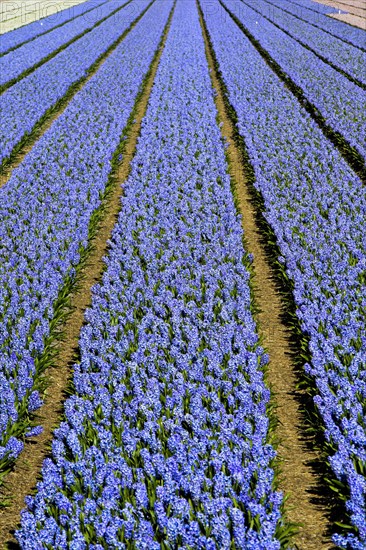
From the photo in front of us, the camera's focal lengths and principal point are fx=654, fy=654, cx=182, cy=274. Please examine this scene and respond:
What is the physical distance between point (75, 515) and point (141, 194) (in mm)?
8695

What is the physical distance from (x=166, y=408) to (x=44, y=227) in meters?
5.93

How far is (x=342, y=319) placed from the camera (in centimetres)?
873

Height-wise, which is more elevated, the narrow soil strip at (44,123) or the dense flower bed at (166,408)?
the narrow soil strip at (44,123)

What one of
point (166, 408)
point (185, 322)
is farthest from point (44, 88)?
point (166, 408)

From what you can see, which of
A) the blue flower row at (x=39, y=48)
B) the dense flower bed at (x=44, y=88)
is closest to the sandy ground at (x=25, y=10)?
the blue flower row at (x=39, y=48)

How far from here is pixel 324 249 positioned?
1076 cm

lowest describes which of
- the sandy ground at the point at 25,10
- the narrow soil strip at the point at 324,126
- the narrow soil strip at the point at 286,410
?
the narrow soil strip at the point at 286,410

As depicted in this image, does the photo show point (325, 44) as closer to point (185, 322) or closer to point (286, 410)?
point (185, 322)

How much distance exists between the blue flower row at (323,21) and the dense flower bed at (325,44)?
0.54m

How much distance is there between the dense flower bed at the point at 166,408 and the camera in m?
5.57

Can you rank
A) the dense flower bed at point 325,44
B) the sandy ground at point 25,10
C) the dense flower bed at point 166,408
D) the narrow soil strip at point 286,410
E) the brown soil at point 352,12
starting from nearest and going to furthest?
1. the dense flower bed at point 166,408
2. the narrow soil strip at point 286,410
3. the dense flower bed at point 325,44
4. the brown soil at point 352,12
5. the sandy ground at point 25,10

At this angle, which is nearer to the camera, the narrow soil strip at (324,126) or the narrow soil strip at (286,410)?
the narrow soil strip at (286,410)

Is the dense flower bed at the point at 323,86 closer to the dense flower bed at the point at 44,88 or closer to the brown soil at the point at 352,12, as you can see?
the dense flower bed at the point at 44,88

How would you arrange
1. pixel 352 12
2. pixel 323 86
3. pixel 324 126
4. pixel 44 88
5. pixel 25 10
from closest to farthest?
pixel 324 126 < pixel 323 86 < pixel 44 88 < pixel 352 12 < pixel 25 10
